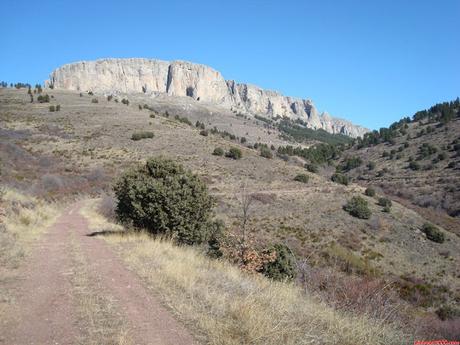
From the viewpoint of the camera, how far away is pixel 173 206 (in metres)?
13.9

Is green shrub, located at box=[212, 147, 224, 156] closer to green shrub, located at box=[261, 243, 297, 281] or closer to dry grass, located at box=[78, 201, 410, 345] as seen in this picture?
green shrub, located at box=[261, 243, 297, 281]

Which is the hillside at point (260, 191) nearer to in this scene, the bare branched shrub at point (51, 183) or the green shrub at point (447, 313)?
the bare branched shrub at point (51, 183)

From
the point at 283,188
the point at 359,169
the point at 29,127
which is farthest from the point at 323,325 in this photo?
the point at 359,169

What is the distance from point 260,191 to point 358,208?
505 inches

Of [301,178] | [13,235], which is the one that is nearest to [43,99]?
[301,178]

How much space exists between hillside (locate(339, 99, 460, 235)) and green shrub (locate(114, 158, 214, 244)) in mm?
43956

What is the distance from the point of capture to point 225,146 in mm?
69500

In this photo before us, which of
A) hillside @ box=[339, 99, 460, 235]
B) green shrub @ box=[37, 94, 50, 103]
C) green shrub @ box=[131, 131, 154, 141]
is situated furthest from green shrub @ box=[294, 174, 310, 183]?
green shrub @ box=[37, 94, 50, 103]

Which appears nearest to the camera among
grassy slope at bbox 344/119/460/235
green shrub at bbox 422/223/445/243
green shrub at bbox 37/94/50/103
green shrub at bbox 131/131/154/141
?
green shrub at bbox 422/223/445/243

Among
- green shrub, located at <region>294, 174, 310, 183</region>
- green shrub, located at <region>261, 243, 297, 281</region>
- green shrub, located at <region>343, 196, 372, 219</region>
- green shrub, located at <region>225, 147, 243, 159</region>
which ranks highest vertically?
green shrub, located at <region>225, 147, 243, 159</region>

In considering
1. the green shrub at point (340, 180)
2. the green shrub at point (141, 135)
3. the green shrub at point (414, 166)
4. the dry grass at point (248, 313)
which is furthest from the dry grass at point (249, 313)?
the green shrub at point (414, 166)

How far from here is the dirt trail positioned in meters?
4.79

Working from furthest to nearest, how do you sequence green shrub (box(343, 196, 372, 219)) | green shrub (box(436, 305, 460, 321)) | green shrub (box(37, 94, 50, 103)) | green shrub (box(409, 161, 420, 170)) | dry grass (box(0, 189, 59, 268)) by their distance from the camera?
green shrub (box(37, 94, 50, 103)) < green shrub (box(409, 161, 420, 170)) < green shrub (box(343, 196, 372, 219)) < green shrub (box(436, 305, 460, 321)) < dry grass (box(0, 189, 59, 268))

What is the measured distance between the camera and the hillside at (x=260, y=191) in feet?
96.6
